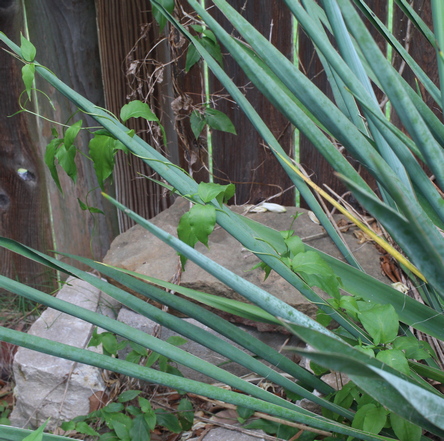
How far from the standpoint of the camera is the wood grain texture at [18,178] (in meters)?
2.14

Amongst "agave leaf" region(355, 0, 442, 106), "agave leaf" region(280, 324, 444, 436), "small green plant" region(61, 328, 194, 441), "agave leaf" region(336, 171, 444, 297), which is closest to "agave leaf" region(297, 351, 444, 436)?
"agave leaf" region(280, 324, 444, 436)

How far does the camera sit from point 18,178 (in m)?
2.31

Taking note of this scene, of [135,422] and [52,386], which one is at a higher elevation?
[135,422]

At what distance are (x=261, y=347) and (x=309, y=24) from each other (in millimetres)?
539

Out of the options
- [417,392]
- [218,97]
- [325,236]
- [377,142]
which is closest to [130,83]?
[218,97]

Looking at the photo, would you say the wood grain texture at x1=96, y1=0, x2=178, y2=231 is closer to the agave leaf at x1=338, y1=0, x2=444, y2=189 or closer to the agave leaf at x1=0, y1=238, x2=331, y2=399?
the agave leaf at x1=0, y1=238, x2=331, y2=399

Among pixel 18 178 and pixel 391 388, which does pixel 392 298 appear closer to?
pixel 391 388

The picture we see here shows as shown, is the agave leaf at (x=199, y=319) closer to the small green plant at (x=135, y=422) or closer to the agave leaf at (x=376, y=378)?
the agave leaf at (x=376, y=378)

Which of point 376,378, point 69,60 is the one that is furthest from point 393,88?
point 69,60

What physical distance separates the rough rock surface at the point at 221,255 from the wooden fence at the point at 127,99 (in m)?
0.14

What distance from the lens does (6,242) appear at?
0.91 meters

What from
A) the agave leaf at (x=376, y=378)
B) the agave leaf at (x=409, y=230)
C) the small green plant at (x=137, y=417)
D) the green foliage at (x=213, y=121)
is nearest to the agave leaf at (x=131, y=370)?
the agave leaf at (x=376, y=378)

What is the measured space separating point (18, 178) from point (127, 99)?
63 centimetres

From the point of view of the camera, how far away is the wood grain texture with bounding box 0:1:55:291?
2.14 metres
